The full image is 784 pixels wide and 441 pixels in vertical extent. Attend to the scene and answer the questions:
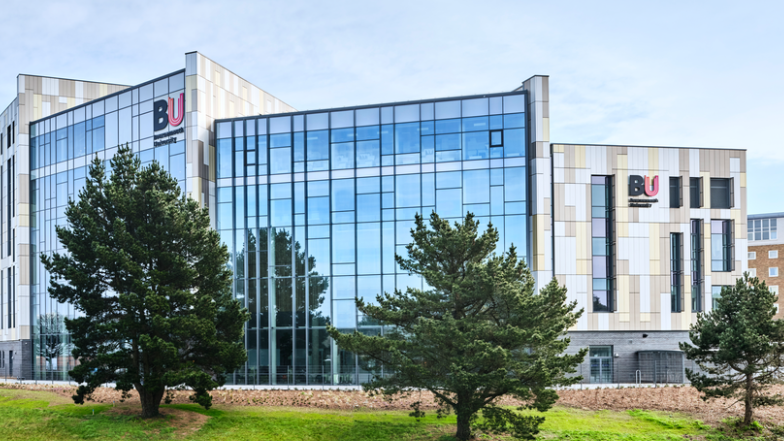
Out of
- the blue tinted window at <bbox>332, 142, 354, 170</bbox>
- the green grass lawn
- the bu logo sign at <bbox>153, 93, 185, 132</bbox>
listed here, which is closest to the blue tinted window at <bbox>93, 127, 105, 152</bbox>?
the bu logo sign at <bbox>153, 93, 185, 132</bbox>

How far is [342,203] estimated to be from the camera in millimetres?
39031

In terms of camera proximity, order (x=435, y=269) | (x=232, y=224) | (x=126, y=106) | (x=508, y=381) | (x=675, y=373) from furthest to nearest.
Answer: (x=126, y=106)
(x=232, y=224)
(x=675, y=373)
(x=435, y=269)
(x=508, y=381)

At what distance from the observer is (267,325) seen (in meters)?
39.2

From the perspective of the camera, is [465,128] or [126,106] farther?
[126,106]

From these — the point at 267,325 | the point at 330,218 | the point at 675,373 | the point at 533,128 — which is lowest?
the point at 675,373

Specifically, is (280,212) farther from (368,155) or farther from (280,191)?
(368,155)

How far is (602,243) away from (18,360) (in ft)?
131

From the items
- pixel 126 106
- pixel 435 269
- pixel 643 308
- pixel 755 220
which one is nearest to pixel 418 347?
pixel 435 269

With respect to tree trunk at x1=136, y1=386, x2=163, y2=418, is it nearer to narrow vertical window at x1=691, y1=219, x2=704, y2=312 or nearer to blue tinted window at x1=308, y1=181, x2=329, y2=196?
blue tinted window at x1=308, y1=181, x2=329, y2=196

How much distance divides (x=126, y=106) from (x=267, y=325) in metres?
16.8

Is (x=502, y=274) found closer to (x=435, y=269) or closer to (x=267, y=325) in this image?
(x=435, y=269)

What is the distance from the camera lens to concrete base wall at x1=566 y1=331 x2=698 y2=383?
3741cm

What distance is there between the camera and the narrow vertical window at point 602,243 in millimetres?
38250

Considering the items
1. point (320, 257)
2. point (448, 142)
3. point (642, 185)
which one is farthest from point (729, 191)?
point (320, 257)
